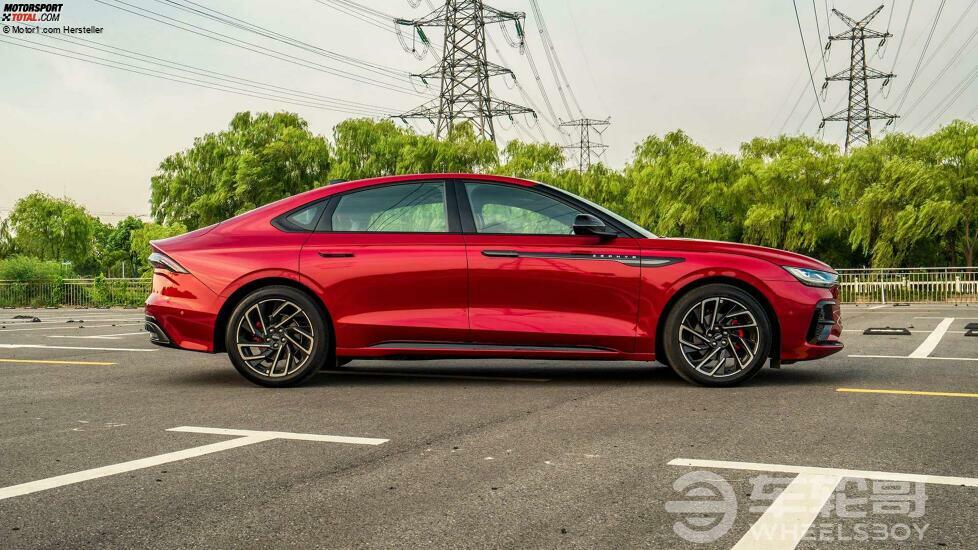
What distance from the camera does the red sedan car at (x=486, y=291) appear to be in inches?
259

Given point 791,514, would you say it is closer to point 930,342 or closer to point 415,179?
point 415,179

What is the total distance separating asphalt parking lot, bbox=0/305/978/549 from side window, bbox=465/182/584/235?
1.19 m

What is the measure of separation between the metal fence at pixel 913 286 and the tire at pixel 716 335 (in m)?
28.2

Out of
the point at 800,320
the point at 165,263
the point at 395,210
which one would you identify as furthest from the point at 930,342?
the point at 165,263

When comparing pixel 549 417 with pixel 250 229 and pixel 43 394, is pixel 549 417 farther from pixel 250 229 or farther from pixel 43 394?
pixel 43 394

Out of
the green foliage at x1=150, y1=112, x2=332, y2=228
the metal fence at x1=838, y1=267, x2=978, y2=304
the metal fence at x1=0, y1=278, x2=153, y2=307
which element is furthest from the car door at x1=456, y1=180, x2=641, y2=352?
the green foliage at x1=150, y1=112, x2=332, y2=228

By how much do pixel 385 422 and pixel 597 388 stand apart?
6.49 ft

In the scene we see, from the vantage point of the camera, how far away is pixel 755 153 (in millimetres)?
53250

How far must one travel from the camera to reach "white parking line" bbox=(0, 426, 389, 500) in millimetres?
3675

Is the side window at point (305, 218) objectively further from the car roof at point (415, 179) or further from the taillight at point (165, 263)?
the taillight at point (165, 263)

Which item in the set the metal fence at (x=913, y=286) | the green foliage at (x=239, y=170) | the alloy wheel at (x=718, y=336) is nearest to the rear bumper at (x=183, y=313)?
the alloy wheel at (x=718, y=336)

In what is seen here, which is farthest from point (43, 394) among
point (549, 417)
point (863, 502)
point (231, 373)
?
point (863, 502)

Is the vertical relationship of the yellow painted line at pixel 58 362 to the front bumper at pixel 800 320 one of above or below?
below

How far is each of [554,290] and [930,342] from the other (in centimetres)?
652
